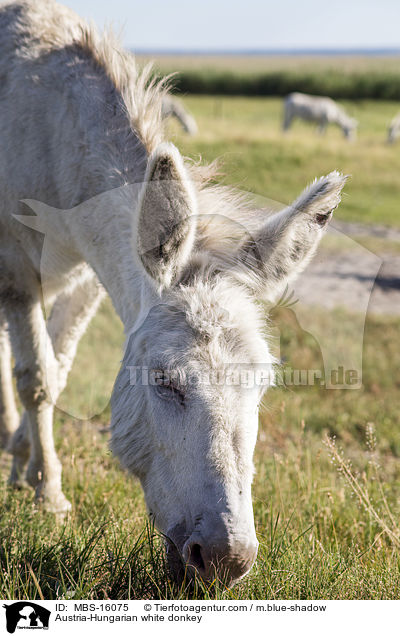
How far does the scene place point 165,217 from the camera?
2.46 metres

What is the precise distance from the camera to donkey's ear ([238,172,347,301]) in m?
2.54

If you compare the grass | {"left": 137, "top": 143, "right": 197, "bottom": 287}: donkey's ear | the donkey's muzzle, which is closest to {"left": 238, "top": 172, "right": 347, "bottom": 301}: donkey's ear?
{"left": 137, "top": 143, "right": 197, "bottom": 287}: donkey's ear

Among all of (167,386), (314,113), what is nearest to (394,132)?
(314,113)

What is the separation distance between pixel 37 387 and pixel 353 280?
7138 millimetres

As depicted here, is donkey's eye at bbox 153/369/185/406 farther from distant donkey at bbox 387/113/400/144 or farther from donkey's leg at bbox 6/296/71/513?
distant donkey at bbox 387/113/400/144

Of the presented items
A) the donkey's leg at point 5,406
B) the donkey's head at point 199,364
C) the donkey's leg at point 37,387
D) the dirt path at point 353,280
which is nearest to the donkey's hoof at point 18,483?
the donkey's leg at point 37,387

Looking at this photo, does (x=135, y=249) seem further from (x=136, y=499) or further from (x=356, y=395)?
(x=356, y=395)

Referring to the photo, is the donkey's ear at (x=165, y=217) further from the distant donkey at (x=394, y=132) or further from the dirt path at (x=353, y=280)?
the distant donkey at (x=394, y=132)

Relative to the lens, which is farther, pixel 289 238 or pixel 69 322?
pixel 69 322

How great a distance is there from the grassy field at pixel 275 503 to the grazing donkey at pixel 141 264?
0.29 m

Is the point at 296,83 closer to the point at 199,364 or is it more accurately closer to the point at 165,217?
the point at 165,217

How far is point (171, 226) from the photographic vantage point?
246 cm
